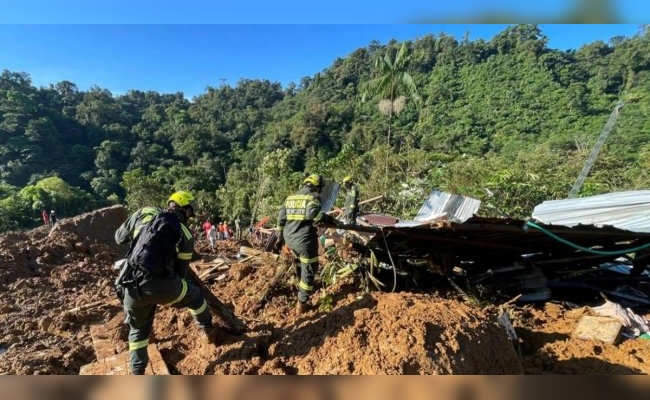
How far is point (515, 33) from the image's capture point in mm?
69562

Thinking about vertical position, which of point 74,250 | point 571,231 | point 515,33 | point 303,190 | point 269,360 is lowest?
point 74,250

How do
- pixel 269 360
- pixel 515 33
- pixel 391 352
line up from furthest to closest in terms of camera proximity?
1. pixel 515 33
2. pixel 269 360
3. pixel 391 352

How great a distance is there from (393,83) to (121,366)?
19.7 m

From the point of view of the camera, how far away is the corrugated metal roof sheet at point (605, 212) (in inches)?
179

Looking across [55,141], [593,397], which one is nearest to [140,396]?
[593,397]

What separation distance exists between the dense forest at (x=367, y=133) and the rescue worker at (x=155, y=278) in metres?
9.25

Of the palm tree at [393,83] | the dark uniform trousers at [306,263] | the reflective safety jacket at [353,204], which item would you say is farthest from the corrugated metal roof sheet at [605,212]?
the palm tree at [393,83]

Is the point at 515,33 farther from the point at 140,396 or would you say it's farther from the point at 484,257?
the point at 140,396

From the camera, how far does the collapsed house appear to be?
436 cm

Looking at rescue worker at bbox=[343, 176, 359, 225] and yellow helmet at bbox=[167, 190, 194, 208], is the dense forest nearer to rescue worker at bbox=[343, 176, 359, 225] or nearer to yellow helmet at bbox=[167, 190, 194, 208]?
rescue worker at bbox=[343, 176, 359, 225]

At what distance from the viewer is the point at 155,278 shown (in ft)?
10.7

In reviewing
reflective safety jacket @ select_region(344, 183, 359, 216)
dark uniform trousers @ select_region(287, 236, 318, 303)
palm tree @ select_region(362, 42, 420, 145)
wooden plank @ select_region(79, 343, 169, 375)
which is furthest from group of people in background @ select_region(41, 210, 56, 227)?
palm tree @ select_region(362, 42, 420, 145)

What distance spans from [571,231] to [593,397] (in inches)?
156

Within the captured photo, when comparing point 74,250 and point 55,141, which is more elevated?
point 55,141
